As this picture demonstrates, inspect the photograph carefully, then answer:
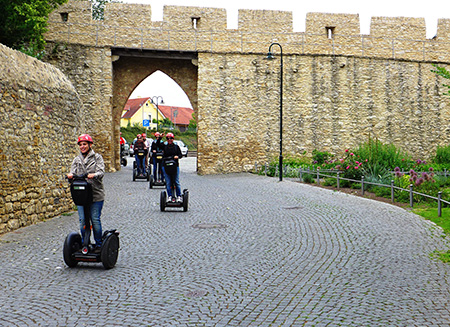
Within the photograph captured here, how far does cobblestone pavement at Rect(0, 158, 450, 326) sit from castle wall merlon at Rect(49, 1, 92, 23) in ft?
52.5

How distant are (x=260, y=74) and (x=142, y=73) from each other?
6148 mm

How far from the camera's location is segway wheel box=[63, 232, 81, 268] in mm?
6316

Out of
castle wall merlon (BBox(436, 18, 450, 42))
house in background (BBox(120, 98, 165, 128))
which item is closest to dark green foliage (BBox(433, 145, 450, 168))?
castle wall merlon (BBox(436, 18, 450, 42))

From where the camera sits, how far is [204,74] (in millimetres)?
25391

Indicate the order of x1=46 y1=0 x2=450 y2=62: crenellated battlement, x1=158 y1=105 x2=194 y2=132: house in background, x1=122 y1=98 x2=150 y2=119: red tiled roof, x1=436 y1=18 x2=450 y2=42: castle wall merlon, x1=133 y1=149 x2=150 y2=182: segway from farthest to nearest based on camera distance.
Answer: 1. x1=158 y1=105 x2=194 y2=132: house in background
2. x1=122 y1=98 x2=150 y2=119: red tiled roof
3. x1=436 y1=18 x2=450 y2=42: castle wall merlon
4. x1=46 y1=0 x2=450 y2=62: crenellated battlement
5. x1=133 y1=149 x2=150 y2=182: segway

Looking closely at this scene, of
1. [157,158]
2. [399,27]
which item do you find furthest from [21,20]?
[399,27]

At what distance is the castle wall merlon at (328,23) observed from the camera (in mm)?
25906

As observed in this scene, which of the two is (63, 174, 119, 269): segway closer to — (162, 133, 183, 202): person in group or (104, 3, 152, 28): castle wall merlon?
(162, 133, 183, 202): person in group

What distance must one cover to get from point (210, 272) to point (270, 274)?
2.38 ft

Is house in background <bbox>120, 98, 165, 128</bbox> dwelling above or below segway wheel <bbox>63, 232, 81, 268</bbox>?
above

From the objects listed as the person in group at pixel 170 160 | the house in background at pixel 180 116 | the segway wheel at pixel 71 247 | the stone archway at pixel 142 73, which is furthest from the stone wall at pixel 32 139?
the house in background at pixel 180 116

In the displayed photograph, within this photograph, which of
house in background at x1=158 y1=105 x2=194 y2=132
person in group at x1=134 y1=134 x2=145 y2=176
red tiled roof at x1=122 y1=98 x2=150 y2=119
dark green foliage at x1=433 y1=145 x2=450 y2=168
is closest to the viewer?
person in group at x1=134 y1=134 x2=145 y2=176

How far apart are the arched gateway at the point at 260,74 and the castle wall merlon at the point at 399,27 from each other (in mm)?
51

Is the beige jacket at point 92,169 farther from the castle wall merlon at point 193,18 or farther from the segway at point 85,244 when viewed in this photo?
the castle wall merlon at point 193,18
